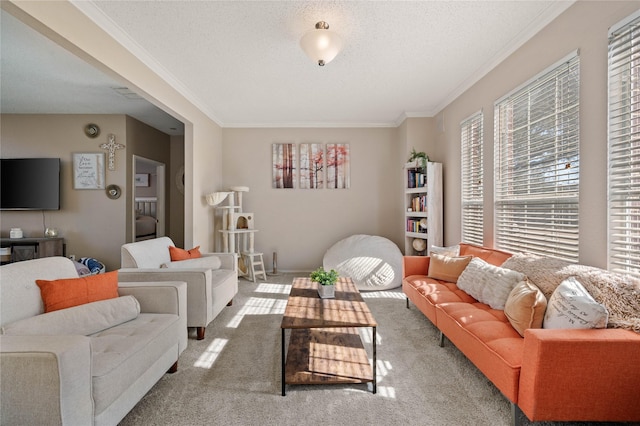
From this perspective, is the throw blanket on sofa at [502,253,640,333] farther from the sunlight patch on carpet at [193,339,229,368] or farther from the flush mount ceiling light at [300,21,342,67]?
the sunlight patch on carpet at [193,339,229,368]

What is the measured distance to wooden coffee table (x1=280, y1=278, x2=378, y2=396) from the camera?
2.08 meters

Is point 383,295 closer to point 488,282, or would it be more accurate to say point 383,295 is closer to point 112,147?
point 488,282

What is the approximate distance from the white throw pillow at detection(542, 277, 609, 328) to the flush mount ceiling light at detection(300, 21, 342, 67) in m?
2.38

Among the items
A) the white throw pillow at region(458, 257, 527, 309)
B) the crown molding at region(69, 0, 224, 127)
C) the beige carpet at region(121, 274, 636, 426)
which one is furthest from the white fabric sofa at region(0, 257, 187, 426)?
the white throw pillow at region(458, 257, 527, 309)

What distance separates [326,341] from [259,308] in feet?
4.37

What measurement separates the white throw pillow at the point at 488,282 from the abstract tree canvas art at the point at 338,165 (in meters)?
3.10

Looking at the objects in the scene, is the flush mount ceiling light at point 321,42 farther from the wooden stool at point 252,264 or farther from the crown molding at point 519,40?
the wooden stool at point 252,264

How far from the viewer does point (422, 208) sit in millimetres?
4758

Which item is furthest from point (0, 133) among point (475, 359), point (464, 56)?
point (475, 359)

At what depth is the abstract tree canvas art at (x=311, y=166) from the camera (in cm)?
574

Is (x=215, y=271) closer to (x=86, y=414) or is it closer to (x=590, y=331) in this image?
(x=86, y=414)

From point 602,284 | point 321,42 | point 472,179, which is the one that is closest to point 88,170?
point 321,42

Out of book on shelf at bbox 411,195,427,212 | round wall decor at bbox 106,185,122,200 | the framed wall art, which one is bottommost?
book on shelf at bbox 411,195,427,212

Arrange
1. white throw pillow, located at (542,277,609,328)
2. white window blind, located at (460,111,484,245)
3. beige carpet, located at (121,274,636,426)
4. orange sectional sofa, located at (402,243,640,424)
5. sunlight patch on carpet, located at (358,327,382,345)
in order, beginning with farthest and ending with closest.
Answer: white window blind, located at (460,111,484,245) → sunlight patch on carpet, located at (358,327,382,345) → beige carpet, located at (121,274,636,426) → white throw pillow, located at (542,277,609,328) → orange sectional sofa, located at (402,243,640,424)
